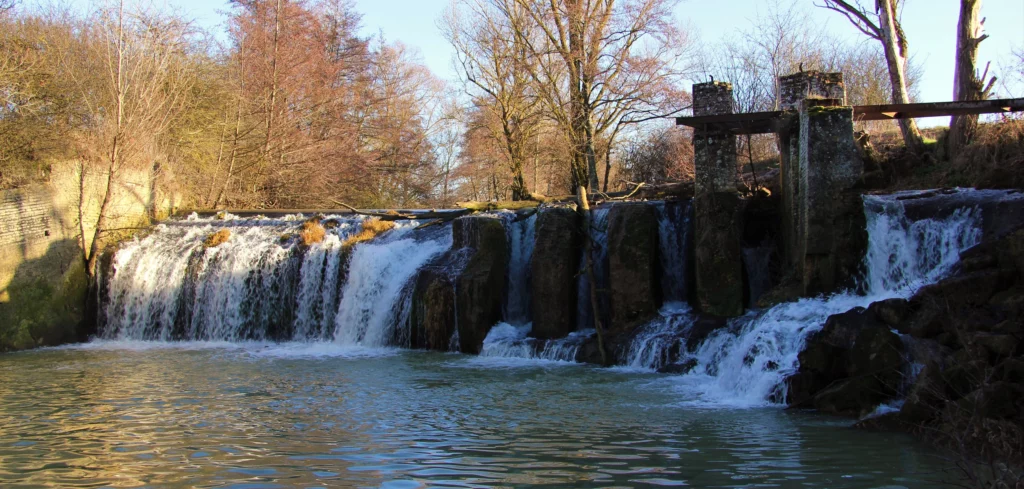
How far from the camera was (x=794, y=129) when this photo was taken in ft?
42.0

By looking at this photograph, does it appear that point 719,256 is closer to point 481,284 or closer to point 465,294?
point 481,284

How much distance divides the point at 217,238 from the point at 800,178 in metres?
11.9

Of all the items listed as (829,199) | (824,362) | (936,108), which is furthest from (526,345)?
(936,108)

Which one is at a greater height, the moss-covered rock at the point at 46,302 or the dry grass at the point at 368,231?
the dry grass at the point at 368,231

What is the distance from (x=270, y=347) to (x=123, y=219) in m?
6.52

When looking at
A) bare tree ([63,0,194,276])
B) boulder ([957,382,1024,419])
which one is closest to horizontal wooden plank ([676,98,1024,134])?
boulder ([957,382,1024,419])

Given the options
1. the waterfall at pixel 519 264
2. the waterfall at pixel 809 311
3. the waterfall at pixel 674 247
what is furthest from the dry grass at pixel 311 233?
the waterfall at pixel 809 311

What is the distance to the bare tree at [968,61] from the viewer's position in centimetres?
1500

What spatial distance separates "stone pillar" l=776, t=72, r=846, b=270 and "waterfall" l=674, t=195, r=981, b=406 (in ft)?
3.81

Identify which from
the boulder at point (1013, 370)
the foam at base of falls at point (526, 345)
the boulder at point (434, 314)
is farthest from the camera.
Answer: the boulder at point (434, 314)

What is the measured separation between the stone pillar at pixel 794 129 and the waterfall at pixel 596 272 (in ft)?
9.69

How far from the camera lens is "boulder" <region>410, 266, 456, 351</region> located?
14.3 meters

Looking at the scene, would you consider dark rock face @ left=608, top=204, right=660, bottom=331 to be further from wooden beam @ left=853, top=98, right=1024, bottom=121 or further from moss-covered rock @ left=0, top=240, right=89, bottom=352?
moss-covered rock @ left=0, top=240, right=89, bottom=352

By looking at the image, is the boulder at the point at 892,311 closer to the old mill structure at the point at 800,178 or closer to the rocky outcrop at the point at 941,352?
the rocky outcrop at the point at 941,352
